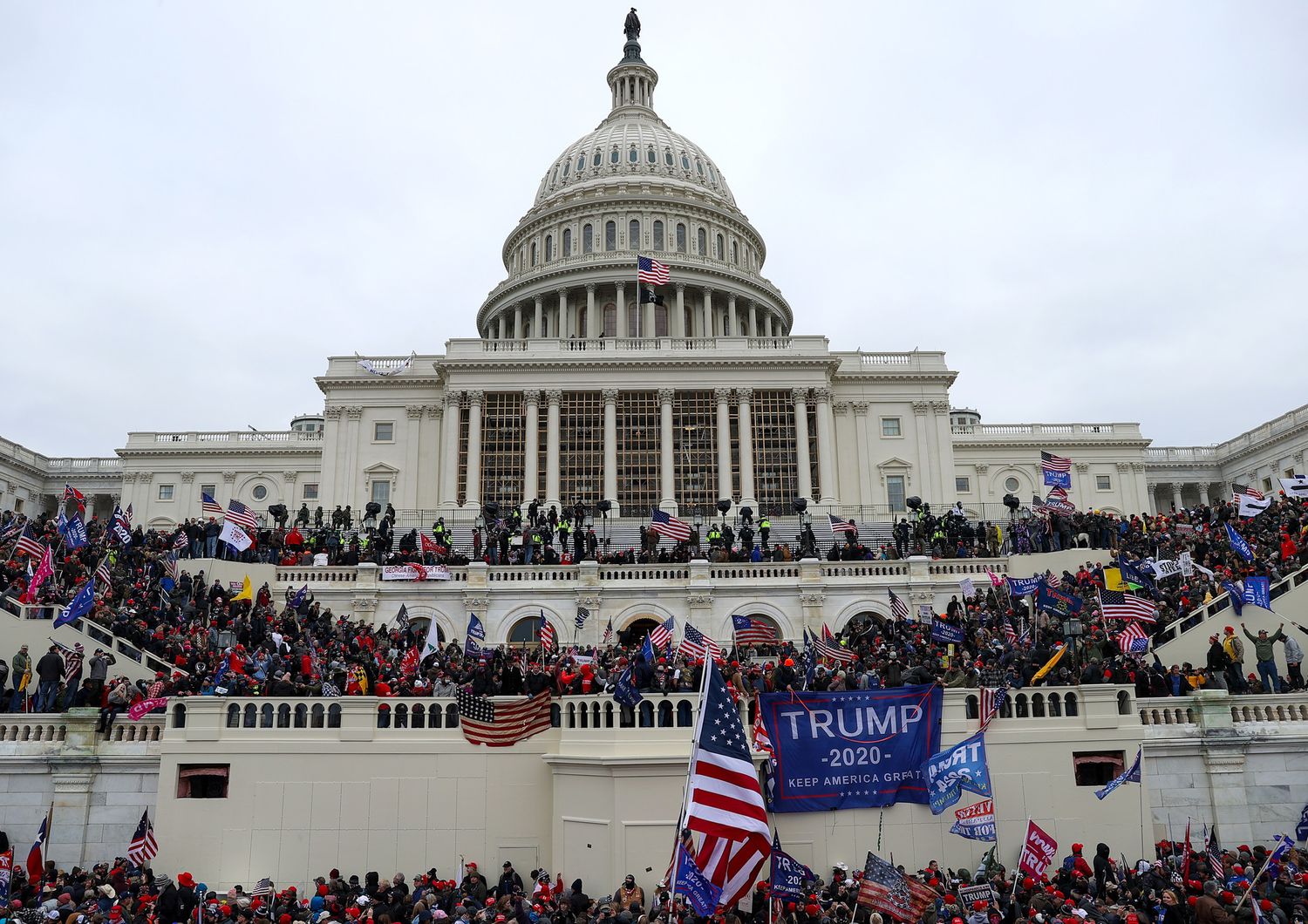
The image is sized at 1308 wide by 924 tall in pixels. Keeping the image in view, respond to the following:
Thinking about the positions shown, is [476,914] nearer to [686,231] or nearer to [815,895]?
[815,895]

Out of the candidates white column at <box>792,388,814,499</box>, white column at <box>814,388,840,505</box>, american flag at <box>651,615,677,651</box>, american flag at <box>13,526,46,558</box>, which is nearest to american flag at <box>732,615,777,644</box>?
american flag at <box>651,615,677,651</box>

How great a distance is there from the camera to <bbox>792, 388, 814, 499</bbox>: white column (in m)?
63.7

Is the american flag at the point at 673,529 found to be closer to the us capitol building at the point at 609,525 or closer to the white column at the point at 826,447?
the us capitol building at the point at 609,525

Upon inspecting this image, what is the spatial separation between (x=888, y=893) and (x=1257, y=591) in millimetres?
16573

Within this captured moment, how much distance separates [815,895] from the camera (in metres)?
17.7

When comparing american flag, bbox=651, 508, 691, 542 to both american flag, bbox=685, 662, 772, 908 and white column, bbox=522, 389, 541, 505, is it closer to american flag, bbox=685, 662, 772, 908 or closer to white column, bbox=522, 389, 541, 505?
white column, bbox=522, 389, 541, 505

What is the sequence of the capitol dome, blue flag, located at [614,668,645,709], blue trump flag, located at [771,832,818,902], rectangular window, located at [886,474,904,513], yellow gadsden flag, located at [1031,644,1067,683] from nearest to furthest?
blue trump flag, located at [771,832,818,902] < blue flag, located at [614,668,645,709] < yellow gadsden flag, located at [1031,644,1067,683] < rectangular window, located at [886,474,904,513] < the capitol dome

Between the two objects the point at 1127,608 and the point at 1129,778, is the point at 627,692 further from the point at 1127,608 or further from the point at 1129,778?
the point at 1127,608

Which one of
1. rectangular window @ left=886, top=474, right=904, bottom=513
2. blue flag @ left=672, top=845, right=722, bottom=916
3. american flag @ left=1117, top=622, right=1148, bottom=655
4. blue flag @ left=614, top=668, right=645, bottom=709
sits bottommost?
blue flag @ left=672, top=845, right=722, bottom=916

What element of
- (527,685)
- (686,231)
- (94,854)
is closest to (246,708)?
(94,854)

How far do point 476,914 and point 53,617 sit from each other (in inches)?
726

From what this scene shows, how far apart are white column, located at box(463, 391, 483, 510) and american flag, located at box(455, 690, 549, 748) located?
136 feet

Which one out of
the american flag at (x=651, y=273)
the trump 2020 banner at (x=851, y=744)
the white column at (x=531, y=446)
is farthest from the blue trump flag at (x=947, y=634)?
the american flag at (x=651, y=273)

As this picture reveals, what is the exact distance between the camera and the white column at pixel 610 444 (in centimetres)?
6275
